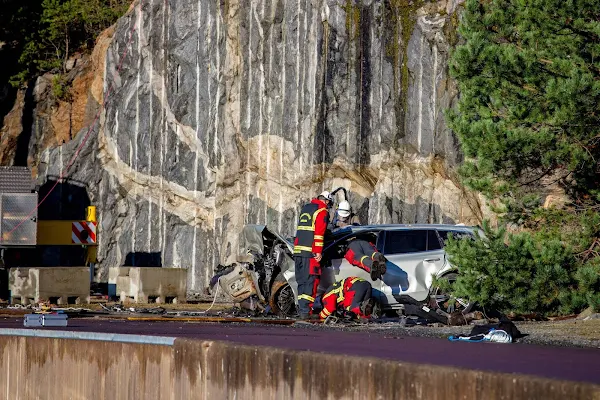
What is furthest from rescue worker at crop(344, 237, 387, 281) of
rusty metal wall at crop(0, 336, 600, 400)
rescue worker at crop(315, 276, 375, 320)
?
rusty metal wall at crop(0, 336, 600, 400)

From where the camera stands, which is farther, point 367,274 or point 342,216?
point 342,216

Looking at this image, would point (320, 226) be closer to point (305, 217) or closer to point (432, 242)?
point (305, 217)

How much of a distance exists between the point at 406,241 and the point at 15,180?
515 inches

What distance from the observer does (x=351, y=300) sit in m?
17.2

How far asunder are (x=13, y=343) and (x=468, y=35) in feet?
24.0

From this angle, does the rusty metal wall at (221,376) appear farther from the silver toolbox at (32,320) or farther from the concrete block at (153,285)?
the concrete block at (153,285)

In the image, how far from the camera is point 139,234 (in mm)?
33406

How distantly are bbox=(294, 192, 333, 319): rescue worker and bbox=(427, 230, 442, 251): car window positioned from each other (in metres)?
1.75

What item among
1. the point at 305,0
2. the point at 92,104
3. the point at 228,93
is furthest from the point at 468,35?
the point at 92,104

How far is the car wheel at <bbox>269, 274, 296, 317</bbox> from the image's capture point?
19391mm

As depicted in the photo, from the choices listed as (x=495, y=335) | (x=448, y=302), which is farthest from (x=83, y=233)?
(x=495, y=335)

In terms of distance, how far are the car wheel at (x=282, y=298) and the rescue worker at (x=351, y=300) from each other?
212 centimetres

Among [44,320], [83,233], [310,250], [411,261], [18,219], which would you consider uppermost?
[18,219]

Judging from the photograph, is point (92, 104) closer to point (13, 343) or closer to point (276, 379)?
point (13, 343)
